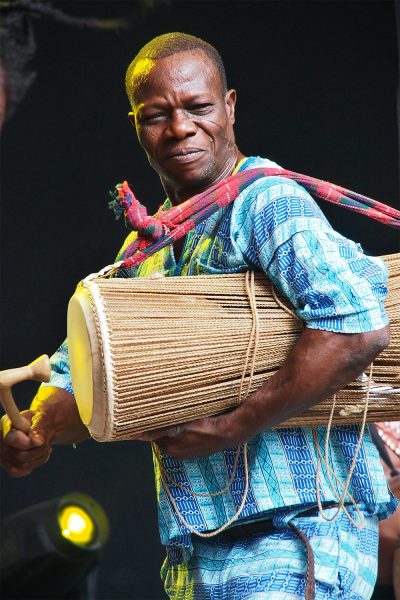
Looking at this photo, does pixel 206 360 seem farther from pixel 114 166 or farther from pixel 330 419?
pixel 114 166

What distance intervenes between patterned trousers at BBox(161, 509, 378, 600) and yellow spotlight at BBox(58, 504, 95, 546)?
1239 mm

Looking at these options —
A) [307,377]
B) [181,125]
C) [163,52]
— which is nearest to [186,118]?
[181,125]

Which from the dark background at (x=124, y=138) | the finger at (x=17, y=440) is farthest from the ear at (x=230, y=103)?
the dark background at (x=124, y=138)

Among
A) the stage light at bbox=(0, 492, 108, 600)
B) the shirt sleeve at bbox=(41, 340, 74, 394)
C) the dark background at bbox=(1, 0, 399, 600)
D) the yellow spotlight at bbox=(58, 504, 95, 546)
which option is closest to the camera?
the shirt sleeve at bbox=(41, 340, 74, 394)

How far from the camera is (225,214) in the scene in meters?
2.45

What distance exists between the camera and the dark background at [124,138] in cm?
388

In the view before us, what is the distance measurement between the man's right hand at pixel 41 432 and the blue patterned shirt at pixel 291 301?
0.28 m

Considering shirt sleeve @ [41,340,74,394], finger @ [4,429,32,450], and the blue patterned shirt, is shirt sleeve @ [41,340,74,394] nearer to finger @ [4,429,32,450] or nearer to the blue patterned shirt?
finger @ [4,429,32,450]

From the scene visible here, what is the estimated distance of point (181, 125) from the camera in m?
2.47

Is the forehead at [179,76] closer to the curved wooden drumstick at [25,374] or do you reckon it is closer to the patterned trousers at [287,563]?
the curved wooden drumstick at [25,374]

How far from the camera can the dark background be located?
3881mm

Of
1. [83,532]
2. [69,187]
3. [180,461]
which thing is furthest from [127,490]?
[180,461]

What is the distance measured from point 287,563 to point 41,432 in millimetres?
660

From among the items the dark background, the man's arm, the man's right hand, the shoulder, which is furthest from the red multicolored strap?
the dark background
